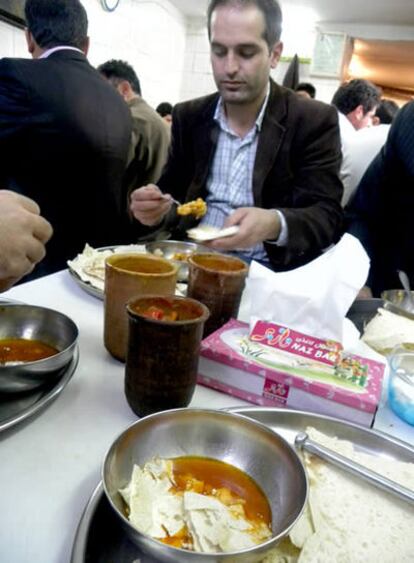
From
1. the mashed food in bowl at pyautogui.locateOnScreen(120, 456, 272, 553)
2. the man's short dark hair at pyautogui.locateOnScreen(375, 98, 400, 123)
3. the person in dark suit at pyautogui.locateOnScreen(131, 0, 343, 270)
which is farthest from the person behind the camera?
the man's short dark hair at pyautogui.locateOnScreen(375, 98, 400, 123)

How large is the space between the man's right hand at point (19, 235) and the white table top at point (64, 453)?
20 centimetres

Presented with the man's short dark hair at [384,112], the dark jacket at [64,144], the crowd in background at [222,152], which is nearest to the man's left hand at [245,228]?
the crowd in background at [222,152]

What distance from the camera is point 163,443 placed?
52 cm

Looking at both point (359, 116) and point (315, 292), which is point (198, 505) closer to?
point (315, 292)

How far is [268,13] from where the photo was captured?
1.49 meters

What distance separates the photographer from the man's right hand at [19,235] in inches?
25.6

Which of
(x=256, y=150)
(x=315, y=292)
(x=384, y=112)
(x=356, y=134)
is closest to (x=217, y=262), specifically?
(x=315, y=292)

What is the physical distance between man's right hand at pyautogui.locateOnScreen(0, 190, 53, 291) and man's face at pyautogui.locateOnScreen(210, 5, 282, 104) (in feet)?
3.62

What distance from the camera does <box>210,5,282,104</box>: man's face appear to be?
1459mm

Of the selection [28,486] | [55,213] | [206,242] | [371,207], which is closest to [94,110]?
[55,213]

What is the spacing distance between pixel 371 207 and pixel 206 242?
92 cm

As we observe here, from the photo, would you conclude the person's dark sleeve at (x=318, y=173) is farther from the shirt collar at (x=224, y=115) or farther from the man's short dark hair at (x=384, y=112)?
the man's short dark hair at (x=384, y=112)

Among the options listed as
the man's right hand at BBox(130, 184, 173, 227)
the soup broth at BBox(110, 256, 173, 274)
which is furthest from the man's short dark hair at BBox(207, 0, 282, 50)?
the soup broth at BBox(110, 256, 173, 274)

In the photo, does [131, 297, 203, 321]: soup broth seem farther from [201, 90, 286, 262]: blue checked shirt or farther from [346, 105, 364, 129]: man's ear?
[346, 105, 364, 129]: man's ear
